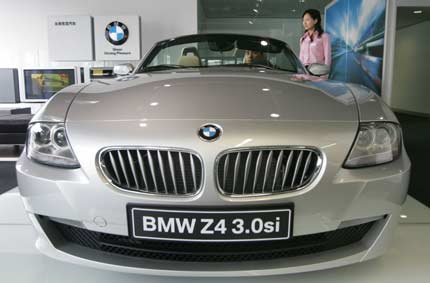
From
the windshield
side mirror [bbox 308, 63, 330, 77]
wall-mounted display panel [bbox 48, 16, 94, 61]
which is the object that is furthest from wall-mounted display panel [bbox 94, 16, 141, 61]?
side mirror [bbox 308, 63, 330, 77]

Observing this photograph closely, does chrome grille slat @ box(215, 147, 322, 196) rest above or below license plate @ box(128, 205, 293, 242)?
above

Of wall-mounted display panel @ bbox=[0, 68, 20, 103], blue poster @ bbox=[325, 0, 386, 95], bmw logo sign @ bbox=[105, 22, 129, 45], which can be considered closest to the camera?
blue poster @ bbox=[325, 0, 386, 95]

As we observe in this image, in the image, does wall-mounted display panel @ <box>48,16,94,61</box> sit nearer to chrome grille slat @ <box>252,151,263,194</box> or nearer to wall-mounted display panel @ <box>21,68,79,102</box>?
wall-mounted display panel @ <box>21,68,79,102</box>

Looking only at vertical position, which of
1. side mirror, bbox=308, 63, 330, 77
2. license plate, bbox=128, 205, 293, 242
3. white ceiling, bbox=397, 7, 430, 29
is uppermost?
white ceiling, bbox=397, 7, 430, 29

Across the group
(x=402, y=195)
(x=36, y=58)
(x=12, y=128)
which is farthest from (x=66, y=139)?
(x=36, y=58)

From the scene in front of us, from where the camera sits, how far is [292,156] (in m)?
1.12

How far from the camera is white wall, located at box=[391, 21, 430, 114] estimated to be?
10648mm

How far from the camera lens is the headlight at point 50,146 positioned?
46.7 inches

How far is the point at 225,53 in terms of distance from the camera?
249cm

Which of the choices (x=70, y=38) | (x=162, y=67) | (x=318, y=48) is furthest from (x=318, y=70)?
(x=70, y=38)

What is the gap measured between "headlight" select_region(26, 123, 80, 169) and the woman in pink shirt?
3134 millimetres

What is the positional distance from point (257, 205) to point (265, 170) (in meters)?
0.11

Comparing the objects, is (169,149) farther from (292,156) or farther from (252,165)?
(292,156)

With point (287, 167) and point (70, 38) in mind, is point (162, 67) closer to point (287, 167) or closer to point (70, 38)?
point (287, 167)
